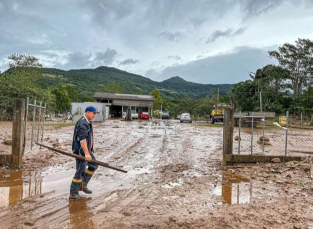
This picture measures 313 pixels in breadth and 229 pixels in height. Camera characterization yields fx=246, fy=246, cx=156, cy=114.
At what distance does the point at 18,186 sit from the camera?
16.4ft

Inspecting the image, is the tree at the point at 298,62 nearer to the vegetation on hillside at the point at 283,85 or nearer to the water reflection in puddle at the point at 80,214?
the vegetation on hillside at the point at 283,85

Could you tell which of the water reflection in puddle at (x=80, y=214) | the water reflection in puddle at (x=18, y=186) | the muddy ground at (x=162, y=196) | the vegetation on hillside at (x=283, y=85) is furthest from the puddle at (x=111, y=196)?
the vegetation on hillside at (x=283, y=85)

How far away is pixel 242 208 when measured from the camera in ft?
13.5

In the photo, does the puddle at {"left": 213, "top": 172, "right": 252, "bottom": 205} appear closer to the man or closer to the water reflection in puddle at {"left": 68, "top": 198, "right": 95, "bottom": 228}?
the water reflection in puddle at {"left": 68, "top": 198, "right": 95, "bottom": 228}

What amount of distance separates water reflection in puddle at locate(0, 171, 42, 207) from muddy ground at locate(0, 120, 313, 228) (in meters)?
0.02

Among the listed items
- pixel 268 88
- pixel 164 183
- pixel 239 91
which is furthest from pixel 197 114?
pixel 164 183

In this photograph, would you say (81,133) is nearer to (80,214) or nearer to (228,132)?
(80,214)

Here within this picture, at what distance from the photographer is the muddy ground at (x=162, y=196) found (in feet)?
11.6

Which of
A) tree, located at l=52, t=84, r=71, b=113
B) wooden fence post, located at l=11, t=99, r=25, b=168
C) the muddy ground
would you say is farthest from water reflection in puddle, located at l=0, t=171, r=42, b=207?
tree, located at l=52, t=84, r=71, b=113

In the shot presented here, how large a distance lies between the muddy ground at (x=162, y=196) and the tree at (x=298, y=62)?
126ft

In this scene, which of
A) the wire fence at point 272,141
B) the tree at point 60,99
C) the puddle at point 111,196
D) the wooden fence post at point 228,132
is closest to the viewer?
the puddle at point 111,196

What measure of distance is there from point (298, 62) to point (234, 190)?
4183 centimetres

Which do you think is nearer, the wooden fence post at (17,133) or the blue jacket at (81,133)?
the blue jacket at (81,133)

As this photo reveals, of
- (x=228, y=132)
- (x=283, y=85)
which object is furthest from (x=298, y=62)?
(x=228, y=132)
